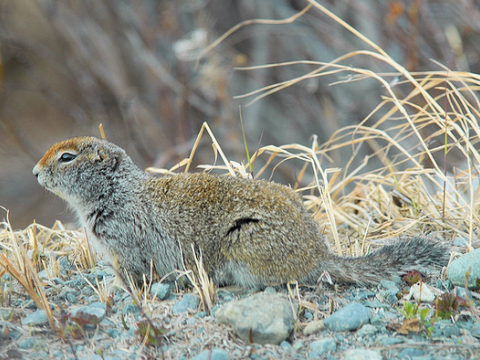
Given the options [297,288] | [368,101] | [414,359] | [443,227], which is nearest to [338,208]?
[443,227]

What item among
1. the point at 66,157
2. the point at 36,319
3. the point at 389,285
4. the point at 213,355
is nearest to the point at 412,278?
the point at 389,285

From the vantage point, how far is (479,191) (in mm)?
4586

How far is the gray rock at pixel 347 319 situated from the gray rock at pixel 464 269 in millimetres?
698

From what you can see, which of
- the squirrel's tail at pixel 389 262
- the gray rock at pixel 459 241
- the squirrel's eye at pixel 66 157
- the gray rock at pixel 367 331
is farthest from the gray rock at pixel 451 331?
the squirrel's eye at pixel 66 157

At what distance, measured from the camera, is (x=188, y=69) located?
9312 millimetres

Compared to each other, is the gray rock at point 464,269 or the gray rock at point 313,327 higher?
the gray rock at point 313,327

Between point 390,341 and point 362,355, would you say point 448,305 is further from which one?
point 362,355

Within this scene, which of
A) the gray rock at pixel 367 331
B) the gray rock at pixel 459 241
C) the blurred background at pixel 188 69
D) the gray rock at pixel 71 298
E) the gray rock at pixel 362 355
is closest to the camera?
the gray rock at pixel 362 355

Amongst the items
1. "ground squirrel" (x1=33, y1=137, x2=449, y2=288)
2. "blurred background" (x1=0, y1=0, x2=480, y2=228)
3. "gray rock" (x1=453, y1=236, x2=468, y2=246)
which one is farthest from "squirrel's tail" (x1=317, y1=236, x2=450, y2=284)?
"blurred background" (x1=0, y1=0, x2=480, y2=228)

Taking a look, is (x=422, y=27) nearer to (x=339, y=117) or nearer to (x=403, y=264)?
(x=339, y=117)

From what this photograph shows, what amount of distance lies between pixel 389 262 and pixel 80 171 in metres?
2.14

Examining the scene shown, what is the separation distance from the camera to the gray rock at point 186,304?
10.4 feet

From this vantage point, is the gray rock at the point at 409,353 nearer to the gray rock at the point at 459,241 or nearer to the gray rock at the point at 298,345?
the gray rock at the point at 298,345

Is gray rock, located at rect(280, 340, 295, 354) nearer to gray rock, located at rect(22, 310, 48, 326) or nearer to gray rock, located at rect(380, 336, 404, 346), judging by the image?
gray rock, located at rect(380, 336, 404, 346)
